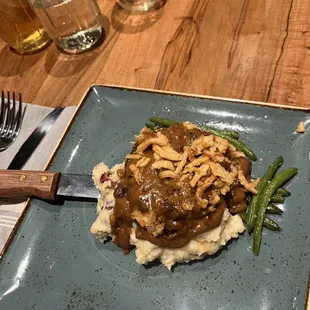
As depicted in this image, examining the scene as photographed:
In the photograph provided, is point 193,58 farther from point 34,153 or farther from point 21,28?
point 21,28

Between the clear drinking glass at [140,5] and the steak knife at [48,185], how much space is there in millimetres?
1918

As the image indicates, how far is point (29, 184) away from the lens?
2365 millimetres

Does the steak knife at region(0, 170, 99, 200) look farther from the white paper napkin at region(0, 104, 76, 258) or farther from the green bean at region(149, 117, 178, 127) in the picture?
the green bean at region(149, 117, 178, 127)

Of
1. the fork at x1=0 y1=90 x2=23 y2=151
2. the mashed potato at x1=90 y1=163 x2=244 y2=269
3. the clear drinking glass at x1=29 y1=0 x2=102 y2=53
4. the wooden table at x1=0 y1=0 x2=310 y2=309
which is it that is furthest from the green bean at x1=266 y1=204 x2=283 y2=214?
the clear drinking glass at x1=29 y1=0 x2=102 y2=53

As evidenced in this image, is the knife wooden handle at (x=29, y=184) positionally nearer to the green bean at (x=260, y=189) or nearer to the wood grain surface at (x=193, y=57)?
the wood grain surface at (x=193, y=57)

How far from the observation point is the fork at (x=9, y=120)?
2.91 m

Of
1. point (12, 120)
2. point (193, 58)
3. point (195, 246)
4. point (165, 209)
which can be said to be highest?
point (165, 209)

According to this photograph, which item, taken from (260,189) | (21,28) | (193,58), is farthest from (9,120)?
(260,189)

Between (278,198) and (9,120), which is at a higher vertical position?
(9,120)

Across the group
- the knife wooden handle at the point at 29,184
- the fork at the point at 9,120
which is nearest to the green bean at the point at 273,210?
the knife wooden handle at the point at 29,184

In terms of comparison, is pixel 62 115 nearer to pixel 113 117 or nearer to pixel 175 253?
pixel 113 117

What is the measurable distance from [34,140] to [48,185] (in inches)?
23.9

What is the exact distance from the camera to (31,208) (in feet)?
7.83

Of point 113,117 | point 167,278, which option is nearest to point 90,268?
point 167,278
